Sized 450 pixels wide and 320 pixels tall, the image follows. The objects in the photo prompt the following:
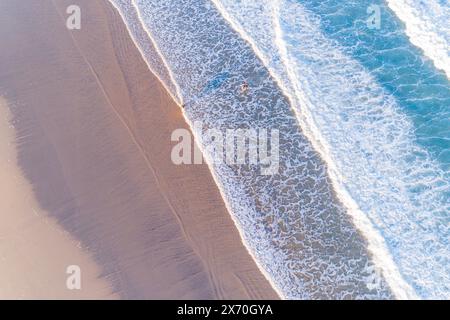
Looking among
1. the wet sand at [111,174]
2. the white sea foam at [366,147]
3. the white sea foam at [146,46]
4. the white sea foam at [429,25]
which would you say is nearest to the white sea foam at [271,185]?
the white sea foam at [146,46]

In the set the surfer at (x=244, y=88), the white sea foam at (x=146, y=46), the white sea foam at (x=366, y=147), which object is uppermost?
the white sea foam at (x=146, y=46)

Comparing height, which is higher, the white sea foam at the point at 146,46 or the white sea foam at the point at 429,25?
the white sea foam at the point at 146,46

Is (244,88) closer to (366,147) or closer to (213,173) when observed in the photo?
(213,173)

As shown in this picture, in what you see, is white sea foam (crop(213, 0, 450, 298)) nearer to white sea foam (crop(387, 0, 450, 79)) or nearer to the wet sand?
white sea foam (crop(387, 0, 450, 79))

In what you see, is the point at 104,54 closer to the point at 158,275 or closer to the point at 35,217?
the point at 35,217

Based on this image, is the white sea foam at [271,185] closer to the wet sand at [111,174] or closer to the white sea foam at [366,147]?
the white sea foam at [366,147]
